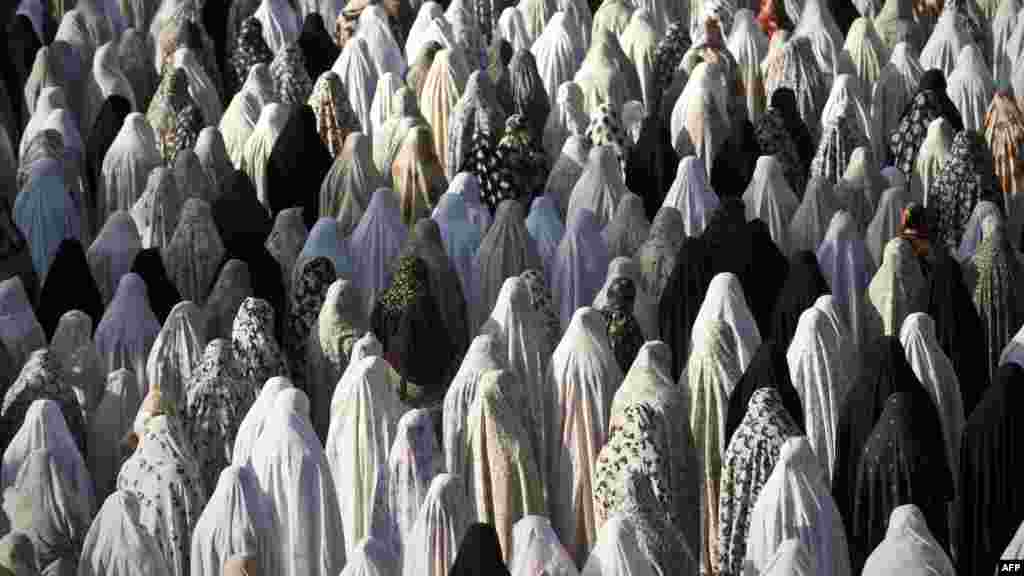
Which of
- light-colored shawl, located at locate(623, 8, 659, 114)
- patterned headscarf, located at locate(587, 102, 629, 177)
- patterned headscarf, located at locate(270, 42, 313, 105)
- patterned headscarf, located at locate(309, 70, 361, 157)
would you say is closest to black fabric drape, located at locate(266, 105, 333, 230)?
patterned headscarf, located at locate(309, 70, 361, 157)

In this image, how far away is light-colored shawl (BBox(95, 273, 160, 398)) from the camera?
644 inches

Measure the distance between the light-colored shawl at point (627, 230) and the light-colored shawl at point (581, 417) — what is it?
94.5 inches

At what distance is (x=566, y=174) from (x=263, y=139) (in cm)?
221

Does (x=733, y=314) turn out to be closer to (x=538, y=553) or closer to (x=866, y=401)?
(x=866, y=401)

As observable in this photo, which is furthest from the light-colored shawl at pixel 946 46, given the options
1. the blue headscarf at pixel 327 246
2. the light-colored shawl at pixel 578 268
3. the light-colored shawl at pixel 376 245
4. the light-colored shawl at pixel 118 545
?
the light-colored shawl at pixel 118 545

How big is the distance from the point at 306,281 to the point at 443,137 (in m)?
3.72

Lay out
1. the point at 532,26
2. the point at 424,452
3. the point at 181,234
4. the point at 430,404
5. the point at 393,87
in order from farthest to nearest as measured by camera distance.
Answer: the point at 532,26
the point at 393,87
the point at 181,234
the point at 430,404
the point at 424,452

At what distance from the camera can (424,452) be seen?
14.1 m

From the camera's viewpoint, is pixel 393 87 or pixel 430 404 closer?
pixel 430 404

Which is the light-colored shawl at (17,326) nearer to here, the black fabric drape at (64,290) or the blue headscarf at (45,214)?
the black fabric drape at (64,290)

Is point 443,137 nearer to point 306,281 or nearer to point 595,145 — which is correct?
point 595,145

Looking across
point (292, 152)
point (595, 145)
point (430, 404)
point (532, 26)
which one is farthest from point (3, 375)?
point (532, 26)

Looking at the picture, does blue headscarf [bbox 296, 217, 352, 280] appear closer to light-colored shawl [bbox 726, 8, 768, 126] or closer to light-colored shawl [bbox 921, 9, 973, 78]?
light-colored shawl [bbox 726, 8, 768, 126]

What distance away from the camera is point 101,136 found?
66.2 ft
